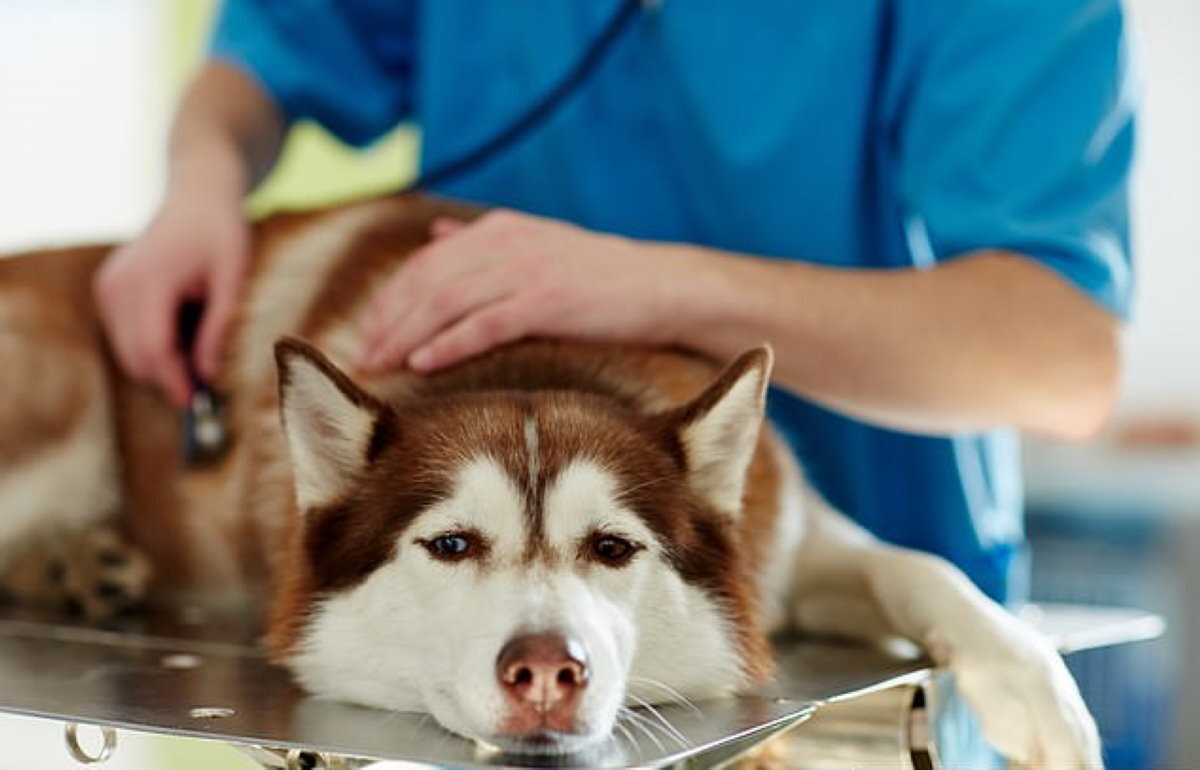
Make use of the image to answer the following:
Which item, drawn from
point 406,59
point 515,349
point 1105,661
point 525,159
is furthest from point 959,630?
point 1105,661

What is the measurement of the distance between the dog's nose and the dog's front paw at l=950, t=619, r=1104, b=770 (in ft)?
1.13

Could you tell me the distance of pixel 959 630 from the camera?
1.10 meters

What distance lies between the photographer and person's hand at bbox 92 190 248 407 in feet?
4.63

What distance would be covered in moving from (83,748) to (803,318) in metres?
0.61

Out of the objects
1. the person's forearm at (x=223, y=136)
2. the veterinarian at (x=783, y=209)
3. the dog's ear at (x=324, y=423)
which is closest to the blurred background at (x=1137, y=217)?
the person's forearm at (x=223, y=136)

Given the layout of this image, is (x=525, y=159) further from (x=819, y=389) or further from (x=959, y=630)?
(x=959, y=630)

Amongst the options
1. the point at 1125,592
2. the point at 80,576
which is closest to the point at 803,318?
the point at 80,576

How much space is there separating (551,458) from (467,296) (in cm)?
22

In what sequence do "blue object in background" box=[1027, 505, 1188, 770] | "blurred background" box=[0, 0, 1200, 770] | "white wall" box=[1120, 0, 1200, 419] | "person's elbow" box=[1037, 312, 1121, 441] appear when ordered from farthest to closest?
1. "white wall" box=[1120, 0, 1200, 419]
2. "blurred background" box=[0, 0, 1200, 770]
3. "blue object in background" box=[1027, 505, 1188, 770]
4. "person's elbow" box=[1037, 312, 1121, 441]

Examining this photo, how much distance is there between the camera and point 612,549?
97 centimetres

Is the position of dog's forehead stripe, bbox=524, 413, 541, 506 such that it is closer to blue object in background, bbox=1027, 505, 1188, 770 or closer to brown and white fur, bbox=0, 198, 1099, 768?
brown and white fur, bbox=0, 198, 1099, 768

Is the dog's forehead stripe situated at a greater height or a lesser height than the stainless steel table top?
greater

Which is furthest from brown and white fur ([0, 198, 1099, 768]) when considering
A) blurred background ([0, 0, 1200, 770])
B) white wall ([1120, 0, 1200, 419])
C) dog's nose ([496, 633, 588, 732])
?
white wall ([1120, 0, 1200, 419])

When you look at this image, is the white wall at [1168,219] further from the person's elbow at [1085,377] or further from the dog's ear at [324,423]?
the dog's ear at [324,423]
